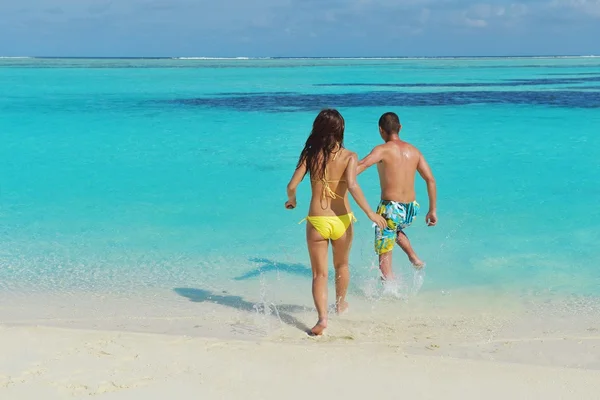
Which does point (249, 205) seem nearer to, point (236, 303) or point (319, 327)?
point (236, 303)

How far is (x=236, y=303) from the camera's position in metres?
5.35

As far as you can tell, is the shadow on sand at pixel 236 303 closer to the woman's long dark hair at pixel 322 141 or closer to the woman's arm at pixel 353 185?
the woman's arm at pixel 353 185

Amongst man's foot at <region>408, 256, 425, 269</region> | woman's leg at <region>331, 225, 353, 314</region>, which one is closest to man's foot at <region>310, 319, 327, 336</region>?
woman's leg at <region>331, 225, 353, 314</region>

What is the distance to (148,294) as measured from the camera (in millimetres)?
5574

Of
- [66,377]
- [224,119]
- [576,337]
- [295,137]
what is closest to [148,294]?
[66,377]

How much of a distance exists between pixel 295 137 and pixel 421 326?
1258 centimetres

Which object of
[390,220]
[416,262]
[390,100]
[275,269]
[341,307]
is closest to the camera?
[341,307]

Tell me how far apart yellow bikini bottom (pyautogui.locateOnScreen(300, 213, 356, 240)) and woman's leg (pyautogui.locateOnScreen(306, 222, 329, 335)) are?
3cm

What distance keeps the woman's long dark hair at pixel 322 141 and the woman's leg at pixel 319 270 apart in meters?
0.40

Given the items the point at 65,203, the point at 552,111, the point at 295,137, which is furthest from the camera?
the point at 552,111

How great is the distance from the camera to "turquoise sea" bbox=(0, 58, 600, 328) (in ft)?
19.9

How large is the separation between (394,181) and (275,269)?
1.53 meters

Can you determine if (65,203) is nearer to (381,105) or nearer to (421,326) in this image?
(421,326)

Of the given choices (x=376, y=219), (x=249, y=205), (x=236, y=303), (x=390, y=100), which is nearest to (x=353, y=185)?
(x=376, y=219)
